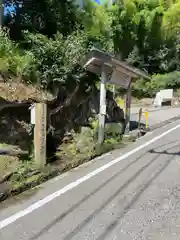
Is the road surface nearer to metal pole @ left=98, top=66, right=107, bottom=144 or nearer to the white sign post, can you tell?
metal pole @ left=98, top=66, right=107, bottom=144

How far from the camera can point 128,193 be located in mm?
5336

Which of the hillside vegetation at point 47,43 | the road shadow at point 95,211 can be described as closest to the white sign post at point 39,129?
the road shadow at point 95,211

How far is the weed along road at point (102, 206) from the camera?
12.6 feet

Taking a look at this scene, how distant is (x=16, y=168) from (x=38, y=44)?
12.3ft

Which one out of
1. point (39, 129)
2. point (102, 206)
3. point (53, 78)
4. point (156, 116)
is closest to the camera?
point (102, 206)

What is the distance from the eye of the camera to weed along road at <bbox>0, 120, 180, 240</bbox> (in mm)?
3836

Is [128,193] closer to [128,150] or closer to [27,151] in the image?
[27,151]

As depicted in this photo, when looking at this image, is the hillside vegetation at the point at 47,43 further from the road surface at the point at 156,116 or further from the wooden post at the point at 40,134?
the road surface at the point at 156,116

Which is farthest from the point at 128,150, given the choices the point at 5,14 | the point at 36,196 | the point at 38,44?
the point at 5,14

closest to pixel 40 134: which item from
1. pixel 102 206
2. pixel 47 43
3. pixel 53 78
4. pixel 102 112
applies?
pixel 53 78

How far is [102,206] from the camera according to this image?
470cm

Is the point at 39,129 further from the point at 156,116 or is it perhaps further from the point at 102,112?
the point at 156,116

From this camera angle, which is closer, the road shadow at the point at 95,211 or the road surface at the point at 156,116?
the road shadow at the point at 95,211

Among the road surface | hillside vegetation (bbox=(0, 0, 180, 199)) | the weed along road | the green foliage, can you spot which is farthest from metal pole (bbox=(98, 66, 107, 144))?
the road surface
